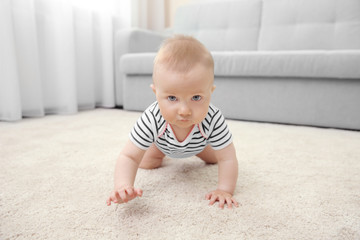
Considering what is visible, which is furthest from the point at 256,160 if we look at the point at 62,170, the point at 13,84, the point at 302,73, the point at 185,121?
the point at 13,84

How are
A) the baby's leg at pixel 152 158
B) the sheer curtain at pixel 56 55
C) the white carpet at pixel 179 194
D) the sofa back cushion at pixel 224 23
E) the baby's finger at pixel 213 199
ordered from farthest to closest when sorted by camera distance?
the sofa back cushion at pixel 224 23 → the sheer curtain at pixel 56 55 → the baby's leg at pixel 152 158 → the baby's finger at pixel 213 199 → the white carpet at pixel 179 194

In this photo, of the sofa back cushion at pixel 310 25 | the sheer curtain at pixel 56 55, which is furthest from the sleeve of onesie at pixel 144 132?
the sofa back cushion at pixel 310 25

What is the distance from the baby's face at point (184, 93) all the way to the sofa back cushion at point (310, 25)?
180cm

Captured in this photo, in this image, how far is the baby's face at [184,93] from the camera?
0.55 metres

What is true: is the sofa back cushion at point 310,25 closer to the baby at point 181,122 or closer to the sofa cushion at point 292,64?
the sofa cushion at point 292,64

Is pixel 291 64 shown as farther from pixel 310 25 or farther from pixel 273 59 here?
pixel 310 25

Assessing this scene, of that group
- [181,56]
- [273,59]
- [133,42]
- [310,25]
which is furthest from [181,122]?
[310,25]

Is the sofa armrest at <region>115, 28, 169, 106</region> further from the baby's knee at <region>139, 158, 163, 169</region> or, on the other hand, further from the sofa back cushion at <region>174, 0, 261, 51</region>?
the baby's knee at <region>139, 158, 163, 169</region>

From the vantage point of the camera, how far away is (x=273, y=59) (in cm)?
154

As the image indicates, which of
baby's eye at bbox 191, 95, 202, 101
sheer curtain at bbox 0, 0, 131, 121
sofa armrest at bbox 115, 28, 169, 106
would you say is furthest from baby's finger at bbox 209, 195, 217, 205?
sofa armrest at bbox 115, 28, 169, 106

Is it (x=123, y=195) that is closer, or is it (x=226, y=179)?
(x=123, y=195)

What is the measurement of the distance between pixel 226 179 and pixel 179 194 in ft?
0.40

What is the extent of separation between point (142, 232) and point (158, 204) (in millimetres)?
110

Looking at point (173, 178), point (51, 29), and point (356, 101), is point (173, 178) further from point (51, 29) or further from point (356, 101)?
point (51, 29)
